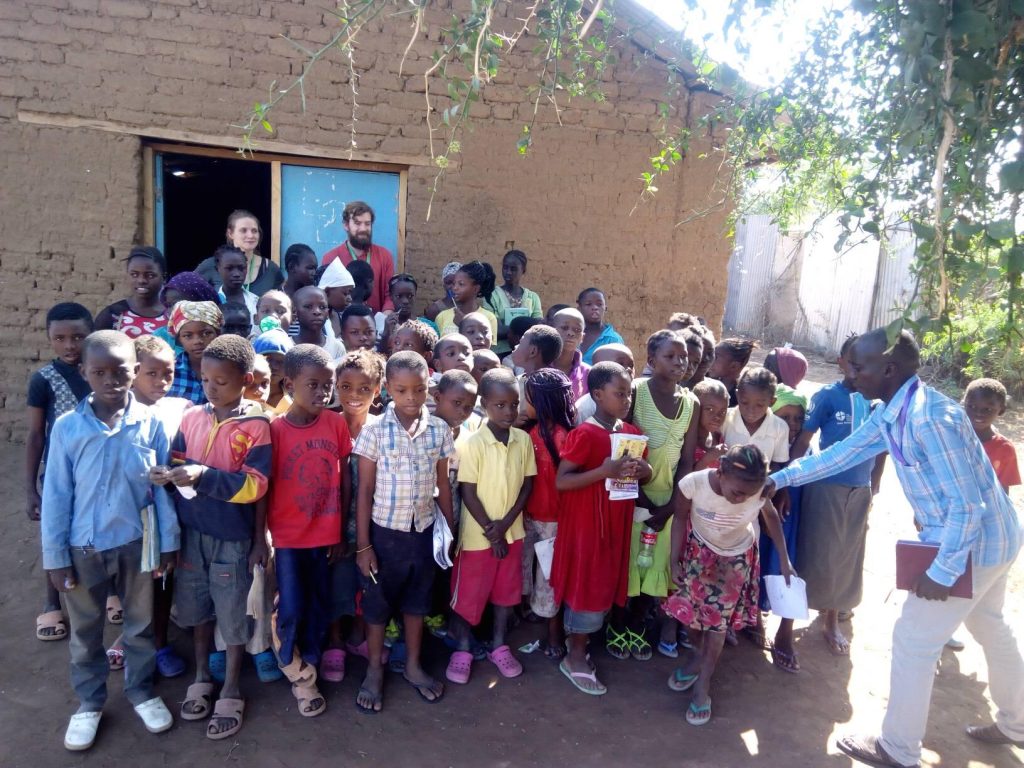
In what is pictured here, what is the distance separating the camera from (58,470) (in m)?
2.46

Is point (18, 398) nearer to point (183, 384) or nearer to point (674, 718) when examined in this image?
point (183, 384)

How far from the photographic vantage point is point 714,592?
9.61 feet

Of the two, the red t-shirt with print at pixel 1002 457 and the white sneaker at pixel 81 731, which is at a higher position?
the red t-shirt with print at pixel 1002 457

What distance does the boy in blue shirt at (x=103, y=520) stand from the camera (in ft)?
8.07

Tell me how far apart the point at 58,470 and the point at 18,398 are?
3.31m

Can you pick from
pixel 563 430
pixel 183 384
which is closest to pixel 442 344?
pixel 563 430

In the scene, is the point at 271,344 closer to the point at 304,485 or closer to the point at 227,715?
the point at 304,485

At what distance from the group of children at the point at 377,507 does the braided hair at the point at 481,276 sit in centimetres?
111

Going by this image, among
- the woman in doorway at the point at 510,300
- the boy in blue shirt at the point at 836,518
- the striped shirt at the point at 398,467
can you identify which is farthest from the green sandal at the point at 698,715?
the woman in doorway at the point at 510,300

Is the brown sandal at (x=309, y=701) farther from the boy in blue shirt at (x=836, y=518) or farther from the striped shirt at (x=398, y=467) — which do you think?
the boy in blue shirt at (x=836, y=518)

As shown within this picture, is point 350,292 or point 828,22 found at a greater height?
point 828,22

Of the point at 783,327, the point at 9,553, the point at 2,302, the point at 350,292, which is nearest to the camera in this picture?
the point at 9,553

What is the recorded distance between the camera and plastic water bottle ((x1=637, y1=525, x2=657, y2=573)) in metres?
3.19

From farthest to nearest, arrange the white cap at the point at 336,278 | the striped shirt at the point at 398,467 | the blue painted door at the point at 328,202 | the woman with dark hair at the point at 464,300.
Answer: the blue painted door at the point at 328,202 → the woman with dark hair at the point at 464,300 → the white cap at the point at 336,278 → the striped shirt at the point at 398,467
